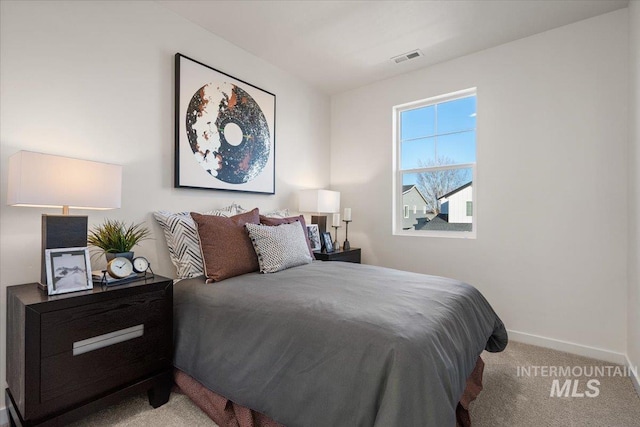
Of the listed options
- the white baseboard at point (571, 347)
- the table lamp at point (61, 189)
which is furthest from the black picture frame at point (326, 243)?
the table lamp at point (61, 189)

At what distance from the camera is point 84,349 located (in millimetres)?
1518

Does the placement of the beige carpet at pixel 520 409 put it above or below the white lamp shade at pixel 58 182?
below

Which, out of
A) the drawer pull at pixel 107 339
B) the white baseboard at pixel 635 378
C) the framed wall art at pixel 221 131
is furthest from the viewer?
the framed wall art at pixel 221 131

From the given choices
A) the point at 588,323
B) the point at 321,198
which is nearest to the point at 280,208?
the point at 321,198

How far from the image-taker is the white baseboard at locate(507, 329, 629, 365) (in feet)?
7.83

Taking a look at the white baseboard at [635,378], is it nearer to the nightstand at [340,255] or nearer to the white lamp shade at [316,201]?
the nightstand at [340,255]

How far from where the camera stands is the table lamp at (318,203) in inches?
132

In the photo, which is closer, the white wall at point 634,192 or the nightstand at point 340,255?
the white wall at point 634,192

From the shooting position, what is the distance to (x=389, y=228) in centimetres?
359

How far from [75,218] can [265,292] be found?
108cm

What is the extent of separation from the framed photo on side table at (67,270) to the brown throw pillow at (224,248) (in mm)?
624

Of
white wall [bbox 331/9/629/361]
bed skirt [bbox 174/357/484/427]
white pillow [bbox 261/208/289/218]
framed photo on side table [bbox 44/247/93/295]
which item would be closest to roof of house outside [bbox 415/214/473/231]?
white wall [bbox 331/9/629/361]

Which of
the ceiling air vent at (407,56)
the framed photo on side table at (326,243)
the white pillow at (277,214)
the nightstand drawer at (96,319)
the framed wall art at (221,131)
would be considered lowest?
the nightstand drawer at (96,319)

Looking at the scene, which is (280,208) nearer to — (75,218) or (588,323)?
(75,218)
